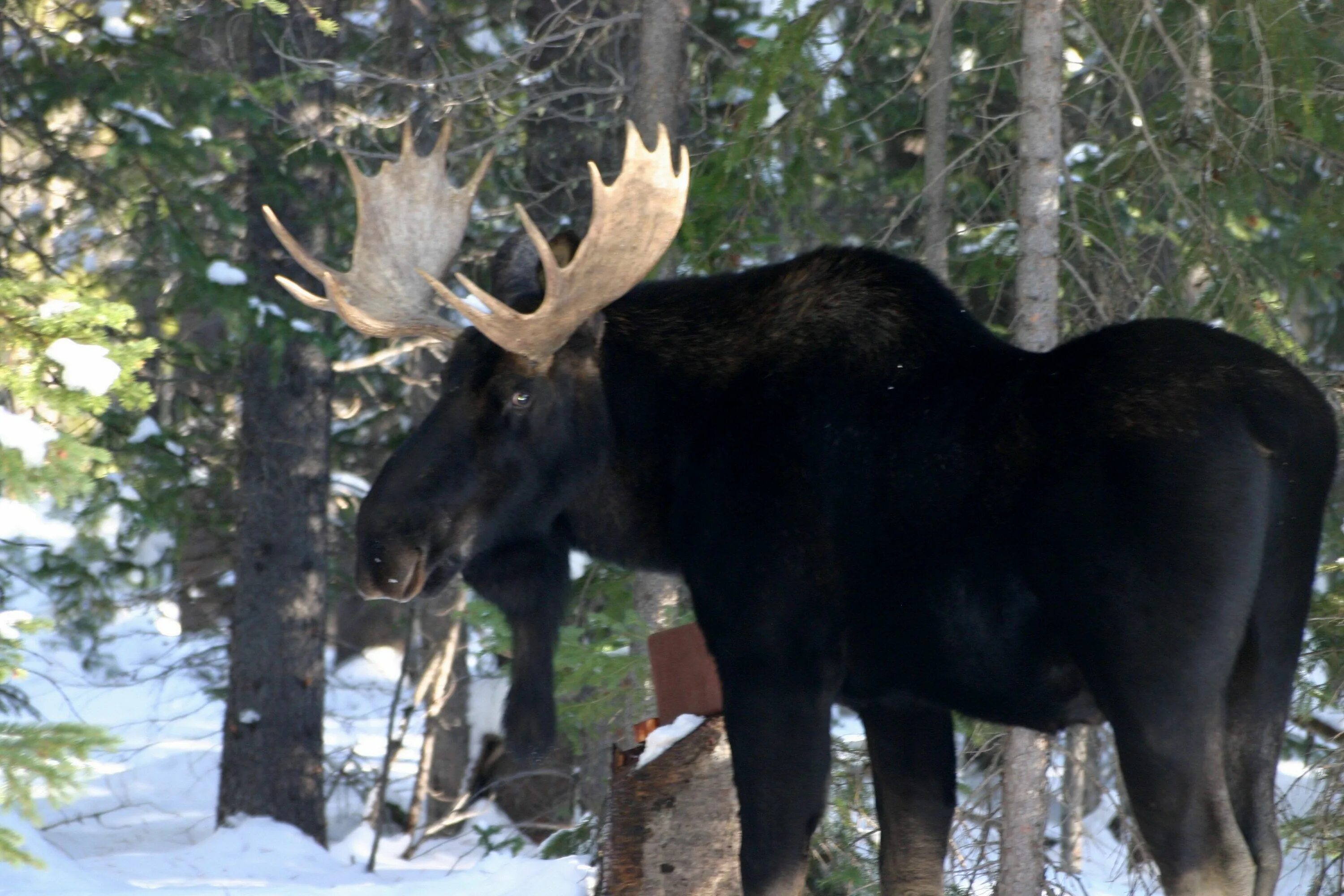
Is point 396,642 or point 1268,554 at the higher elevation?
point 396,642

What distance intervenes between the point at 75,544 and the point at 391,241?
8.42 meters

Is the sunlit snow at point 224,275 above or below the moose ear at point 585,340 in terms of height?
above

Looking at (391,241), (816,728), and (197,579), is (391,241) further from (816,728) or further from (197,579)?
(197,579)

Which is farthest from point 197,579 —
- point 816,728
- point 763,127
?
point 816,728

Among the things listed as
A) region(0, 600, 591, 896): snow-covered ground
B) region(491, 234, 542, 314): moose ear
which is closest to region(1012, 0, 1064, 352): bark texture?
region(491, 234, 542, 314): moose ear

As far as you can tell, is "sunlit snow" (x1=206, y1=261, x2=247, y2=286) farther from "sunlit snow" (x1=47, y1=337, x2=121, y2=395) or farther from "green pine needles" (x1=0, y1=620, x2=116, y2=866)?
"green pine needles" (x1=0, y1=620, x2=116, y2=866)

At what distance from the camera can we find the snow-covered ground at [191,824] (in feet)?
20.7

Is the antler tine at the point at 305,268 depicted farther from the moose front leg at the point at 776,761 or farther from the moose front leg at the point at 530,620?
the moose front leg at the point at 776,761

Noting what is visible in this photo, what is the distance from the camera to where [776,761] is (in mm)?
3861

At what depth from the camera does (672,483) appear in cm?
431

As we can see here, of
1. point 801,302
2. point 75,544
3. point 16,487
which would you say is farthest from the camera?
point 75,544

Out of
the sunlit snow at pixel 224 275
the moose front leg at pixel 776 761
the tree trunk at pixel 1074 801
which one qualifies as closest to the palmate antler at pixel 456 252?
the moose front leg at pixel 776 761

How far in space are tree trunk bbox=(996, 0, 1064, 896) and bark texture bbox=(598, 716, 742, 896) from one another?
1.57m

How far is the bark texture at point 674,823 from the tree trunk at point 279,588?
670 centimetres
